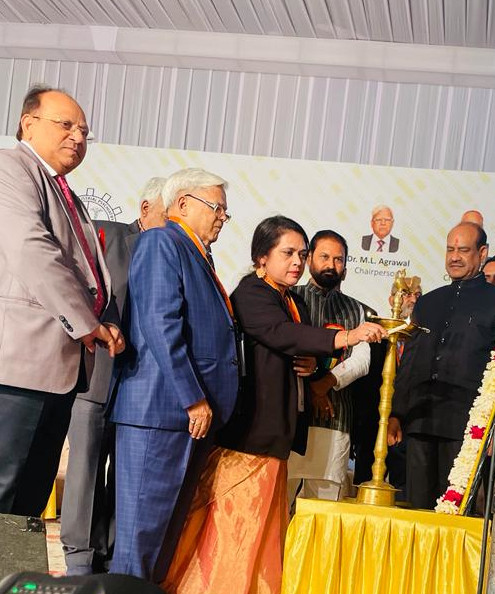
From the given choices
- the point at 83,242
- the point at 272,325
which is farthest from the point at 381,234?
the point at 83,242

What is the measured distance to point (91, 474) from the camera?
3.66m

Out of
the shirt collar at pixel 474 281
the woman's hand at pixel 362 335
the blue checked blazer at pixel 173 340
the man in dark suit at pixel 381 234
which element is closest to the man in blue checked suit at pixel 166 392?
the blue checked blazer at pixel 173 340

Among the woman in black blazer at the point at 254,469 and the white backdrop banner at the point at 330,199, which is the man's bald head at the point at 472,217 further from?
the woman in black blazer at the point at 254,469

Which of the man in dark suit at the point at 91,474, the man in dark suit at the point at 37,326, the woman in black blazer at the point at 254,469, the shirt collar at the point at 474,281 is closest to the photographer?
the man in dark suit at the point at 37,326

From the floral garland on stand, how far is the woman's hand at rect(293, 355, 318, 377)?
614 millimetres

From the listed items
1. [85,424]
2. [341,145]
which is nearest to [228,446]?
[85,424]

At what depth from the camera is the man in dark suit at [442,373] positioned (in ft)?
13.3

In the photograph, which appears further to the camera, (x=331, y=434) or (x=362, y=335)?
(x=331, y=434)

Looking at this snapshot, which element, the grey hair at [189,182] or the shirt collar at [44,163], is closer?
the shirt collar at [44,163]

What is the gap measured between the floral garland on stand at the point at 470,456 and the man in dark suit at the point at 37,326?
125 centimetres

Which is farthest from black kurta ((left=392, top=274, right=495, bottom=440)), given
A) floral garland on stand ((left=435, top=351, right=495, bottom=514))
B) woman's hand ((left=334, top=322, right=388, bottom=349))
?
woman's hand ((left=334, top=322, right=388, bottom=349))

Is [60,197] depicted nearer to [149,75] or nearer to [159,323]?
[159,323]

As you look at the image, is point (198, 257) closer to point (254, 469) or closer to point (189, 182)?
point (189, 182)

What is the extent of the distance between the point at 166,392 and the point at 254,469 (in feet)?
1.67
